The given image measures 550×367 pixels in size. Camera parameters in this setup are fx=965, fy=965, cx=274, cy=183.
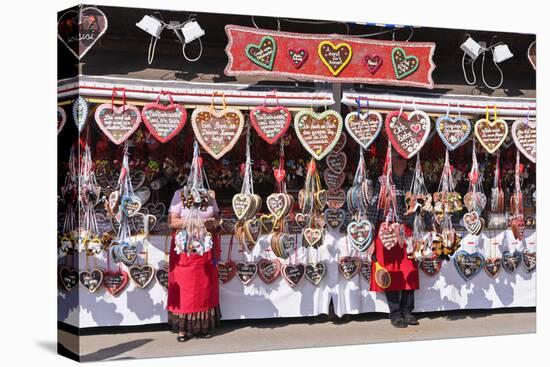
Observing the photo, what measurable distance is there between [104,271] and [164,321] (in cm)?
69

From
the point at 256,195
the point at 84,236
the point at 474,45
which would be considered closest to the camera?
the point at 84,236

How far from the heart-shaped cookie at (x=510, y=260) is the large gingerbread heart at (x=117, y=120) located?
13.0 feet

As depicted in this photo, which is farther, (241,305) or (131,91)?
(241,305)

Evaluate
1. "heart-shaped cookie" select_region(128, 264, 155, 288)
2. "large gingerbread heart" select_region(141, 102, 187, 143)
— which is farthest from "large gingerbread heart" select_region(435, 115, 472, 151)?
"heart-shaped cookie" select_region(128, 264, 155, 288)

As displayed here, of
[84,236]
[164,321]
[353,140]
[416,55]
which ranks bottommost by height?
[164,321]

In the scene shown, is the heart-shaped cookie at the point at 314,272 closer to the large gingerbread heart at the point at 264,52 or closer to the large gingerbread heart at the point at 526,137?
the large gingerbread heart at the point at 264,52

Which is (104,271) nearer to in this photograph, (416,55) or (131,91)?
(131,91)

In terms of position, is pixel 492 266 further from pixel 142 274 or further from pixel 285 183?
pixel 142 274

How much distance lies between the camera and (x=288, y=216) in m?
8.74

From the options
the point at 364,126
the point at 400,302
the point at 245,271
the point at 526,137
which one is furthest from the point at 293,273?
the point at 526,137

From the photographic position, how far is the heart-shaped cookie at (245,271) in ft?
28.3

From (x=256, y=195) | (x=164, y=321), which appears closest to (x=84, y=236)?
(x=164, y=321)

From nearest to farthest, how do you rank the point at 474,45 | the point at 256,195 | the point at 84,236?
the point at 84,236 → the point at 256,195 → the point at 474,45

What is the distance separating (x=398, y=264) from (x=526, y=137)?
6.21 feet
